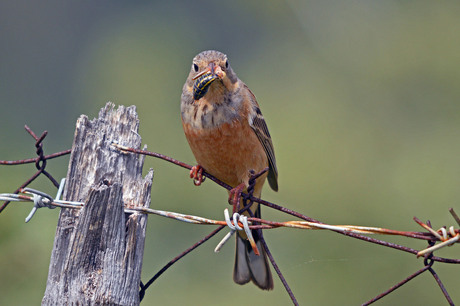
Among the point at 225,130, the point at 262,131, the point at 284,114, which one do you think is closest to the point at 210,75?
the point at 225,130

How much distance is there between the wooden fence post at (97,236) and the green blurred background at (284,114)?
121 centimetres

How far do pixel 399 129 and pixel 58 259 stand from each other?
22.5 feet

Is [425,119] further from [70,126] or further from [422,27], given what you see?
[70,126]

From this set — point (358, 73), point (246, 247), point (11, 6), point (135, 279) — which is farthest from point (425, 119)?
point (11, 6)

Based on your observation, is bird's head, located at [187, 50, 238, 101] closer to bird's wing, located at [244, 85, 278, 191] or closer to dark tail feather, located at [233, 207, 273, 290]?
bird's wing, located at [244, 85, 278, 191]

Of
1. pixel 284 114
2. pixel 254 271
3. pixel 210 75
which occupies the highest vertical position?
pixel 284 114

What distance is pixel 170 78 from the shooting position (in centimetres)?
1052

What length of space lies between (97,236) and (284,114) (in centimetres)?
642

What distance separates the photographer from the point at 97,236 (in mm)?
2322

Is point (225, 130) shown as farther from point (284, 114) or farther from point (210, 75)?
point (284, 114)

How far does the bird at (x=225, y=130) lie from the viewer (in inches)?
135

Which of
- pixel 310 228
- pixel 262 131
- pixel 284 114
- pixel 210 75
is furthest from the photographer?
pixel 284 114

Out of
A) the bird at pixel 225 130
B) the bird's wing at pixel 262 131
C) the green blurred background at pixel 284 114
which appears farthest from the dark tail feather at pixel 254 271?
the green blurred background at pixel 284 114

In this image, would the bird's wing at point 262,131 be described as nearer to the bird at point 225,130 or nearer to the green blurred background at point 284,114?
the bird at point 225,130
